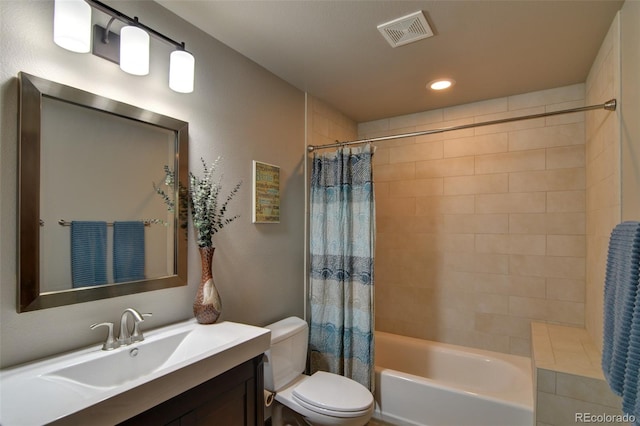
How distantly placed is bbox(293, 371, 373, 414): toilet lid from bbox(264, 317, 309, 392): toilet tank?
3.9 inches

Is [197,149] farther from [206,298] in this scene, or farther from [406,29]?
[406,29]

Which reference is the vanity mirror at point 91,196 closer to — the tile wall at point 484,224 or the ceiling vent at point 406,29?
the ceiling vent at point 406,29

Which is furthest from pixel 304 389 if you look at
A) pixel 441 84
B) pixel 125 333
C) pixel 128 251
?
pixel 441 84

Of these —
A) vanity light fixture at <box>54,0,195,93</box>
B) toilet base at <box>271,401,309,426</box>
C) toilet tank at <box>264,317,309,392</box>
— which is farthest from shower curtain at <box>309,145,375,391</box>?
vanity light fixture at <box>54,0,195,93</box>

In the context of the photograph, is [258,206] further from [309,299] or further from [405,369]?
[405,369]

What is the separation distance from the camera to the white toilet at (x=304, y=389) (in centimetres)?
176

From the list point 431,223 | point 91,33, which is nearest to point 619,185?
point 431,223

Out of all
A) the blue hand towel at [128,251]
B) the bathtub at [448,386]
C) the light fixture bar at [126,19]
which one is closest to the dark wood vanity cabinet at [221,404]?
the blue hand towel at [128,251]

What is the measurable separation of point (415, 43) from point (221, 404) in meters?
2.07

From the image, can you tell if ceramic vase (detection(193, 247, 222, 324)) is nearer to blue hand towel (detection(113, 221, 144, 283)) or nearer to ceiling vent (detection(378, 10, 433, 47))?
blue hand towel (detection(113, 221, 144, 283))

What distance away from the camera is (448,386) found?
2.12 meters

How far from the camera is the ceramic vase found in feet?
5.21

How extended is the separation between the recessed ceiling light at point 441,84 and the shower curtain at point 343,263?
28.5 inches

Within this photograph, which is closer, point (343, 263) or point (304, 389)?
point (304, 389)
